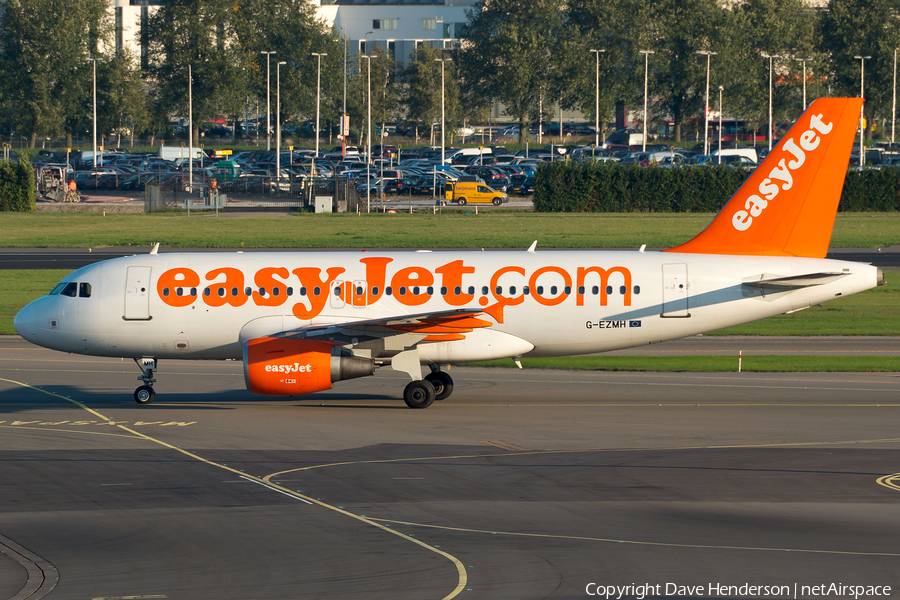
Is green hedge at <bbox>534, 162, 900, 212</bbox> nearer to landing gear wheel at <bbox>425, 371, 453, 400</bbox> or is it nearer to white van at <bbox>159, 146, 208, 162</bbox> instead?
white van at <bbox>159, 146, 208, 162</bbox>

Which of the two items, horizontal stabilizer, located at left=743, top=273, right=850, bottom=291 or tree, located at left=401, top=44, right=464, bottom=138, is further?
tree, located at left=401, top=44, right=464, bottom=138

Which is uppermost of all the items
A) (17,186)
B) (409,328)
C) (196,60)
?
(196,60)

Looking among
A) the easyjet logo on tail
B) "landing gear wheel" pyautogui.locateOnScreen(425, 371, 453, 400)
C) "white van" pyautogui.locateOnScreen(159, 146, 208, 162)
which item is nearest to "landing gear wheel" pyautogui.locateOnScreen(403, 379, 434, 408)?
"landing gear wheel" pyautogui.locateOnScreen(425, 371, 453, 400)

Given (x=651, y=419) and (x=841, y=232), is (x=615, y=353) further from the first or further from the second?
(x=841, y=232)

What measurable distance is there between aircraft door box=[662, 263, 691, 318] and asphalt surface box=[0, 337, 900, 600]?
2.59 metres

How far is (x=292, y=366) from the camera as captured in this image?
2873 centimetres

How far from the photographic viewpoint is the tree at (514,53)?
171625mm

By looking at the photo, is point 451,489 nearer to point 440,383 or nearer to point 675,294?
point 440,383

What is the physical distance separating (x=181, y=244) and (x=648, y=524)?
195 feet

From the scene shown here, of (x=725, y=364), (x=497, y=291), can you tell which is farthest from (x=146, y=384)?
(x=725, y=364)

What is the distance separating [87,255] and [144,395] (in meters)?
42.2

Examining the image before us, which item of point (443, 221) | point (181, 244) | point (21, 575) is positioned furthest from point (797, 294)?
point (443, 221)

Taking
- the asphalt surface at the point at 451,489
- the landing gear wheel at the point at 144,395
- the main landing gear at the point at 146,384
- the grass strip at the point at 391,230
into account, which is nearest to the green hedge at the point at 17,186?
the grass strip at the point at 391,230

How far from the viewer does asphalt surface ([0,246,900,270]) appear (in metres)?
64.8
